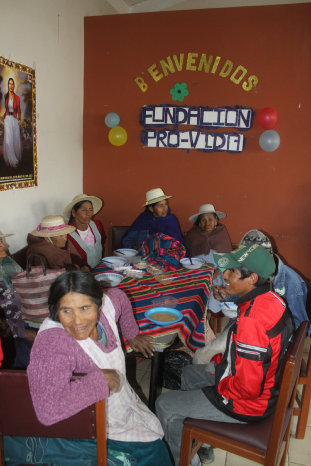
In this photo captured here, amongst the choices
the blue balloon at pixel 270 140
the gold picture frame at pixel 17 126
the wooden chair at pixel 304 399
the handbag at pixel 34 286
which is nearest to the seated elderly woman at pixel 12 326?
the handbag at pixel 34 286

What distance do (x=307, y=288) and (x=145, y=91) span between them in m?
3.35

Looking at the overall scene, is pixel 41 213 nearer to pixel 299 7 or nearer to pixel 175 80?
pixel 175 80

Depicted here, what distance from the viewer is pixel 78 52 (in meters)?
4.59

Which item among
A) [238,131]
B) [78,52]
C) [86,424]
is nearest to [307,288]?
[86,424]

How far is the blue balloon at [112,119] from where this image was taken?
15.6 ft

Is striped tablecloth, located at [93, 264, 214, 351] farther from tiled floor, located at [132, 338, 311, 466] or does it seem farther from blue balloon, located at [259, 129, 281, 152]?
blue balloon, located at [259, 129, 281, 152]

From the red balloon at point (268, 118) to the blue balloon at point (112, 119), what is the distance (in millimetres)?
1814

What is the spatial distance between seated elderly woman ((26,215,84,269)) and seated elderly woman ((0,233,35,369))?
1.29 feet

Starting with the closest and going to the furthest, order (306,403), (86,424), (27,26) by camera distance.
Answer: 1. (86,424)
2. (306,403)
3. (27,26)

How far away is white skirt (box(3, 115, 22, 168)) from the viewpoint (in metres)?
3.22

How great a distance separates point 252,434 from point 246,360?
0.38m

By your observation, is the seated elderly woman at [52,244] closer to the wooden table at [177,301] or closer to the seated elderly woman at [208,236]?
the wooden table at [177,301]

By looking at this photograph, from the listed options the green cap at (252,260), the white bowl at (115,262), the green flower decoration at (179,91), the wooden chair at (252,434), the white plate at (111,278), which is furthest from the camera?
the green flower decoration at (179,91)

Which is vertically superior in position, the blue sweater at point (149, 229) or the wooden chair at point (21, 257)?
the blue sweater at point (149, 229)
